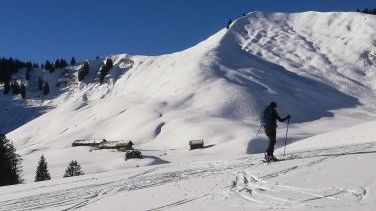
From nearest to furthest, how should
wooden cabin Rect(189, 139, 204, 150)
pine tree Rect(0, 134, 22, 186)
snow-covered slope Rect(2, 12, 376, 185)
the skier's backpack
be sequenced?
the skier's backpack < pine tree Rect(0, 134, 22, 186) < wooden cabin Rect(189, 139, 204, 150) < snow-covered slope Rect(2, 12, 376, 185)

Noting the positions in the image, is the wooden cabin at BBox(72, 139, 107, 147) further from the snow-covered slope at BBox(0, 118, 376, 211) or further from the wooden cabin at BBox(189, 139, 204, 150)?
the snow-covered slope at BBox(0, 118, 376, 211)

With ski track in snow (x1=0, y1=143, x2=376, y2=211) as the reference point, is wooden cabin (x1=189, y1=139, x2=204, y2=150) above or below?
above

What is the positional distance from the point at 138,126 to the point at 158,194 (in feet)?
334

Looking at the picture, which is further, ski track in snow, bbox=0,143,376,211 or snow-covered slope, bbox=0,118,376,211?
ski track in snow, bbox=0,143,376,211

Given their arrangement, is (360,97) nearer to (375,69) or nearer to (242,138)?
(375,69)

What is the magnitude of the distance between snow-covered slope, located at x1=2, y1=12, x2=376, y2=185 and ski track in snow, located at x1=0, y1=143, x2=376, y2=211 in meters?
52.9

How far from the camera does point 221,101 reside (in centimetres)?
12000

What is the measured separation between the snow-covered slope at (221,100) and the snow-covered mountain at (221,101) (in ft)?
0.88

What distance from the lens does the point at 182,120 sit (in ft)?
358

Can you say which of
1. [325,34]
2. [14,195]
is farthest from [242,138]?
Answer: [325,34]

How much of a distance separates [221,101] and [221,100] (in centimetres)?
72

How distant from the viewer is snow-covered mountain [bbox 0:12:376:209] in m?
89.6

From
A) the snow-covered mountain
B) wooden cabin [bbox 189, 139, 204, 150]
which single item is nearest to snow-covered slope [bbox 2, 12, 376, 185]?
the snow-covered mountain

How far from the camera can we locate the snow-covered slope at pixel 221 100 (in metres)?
91.7
